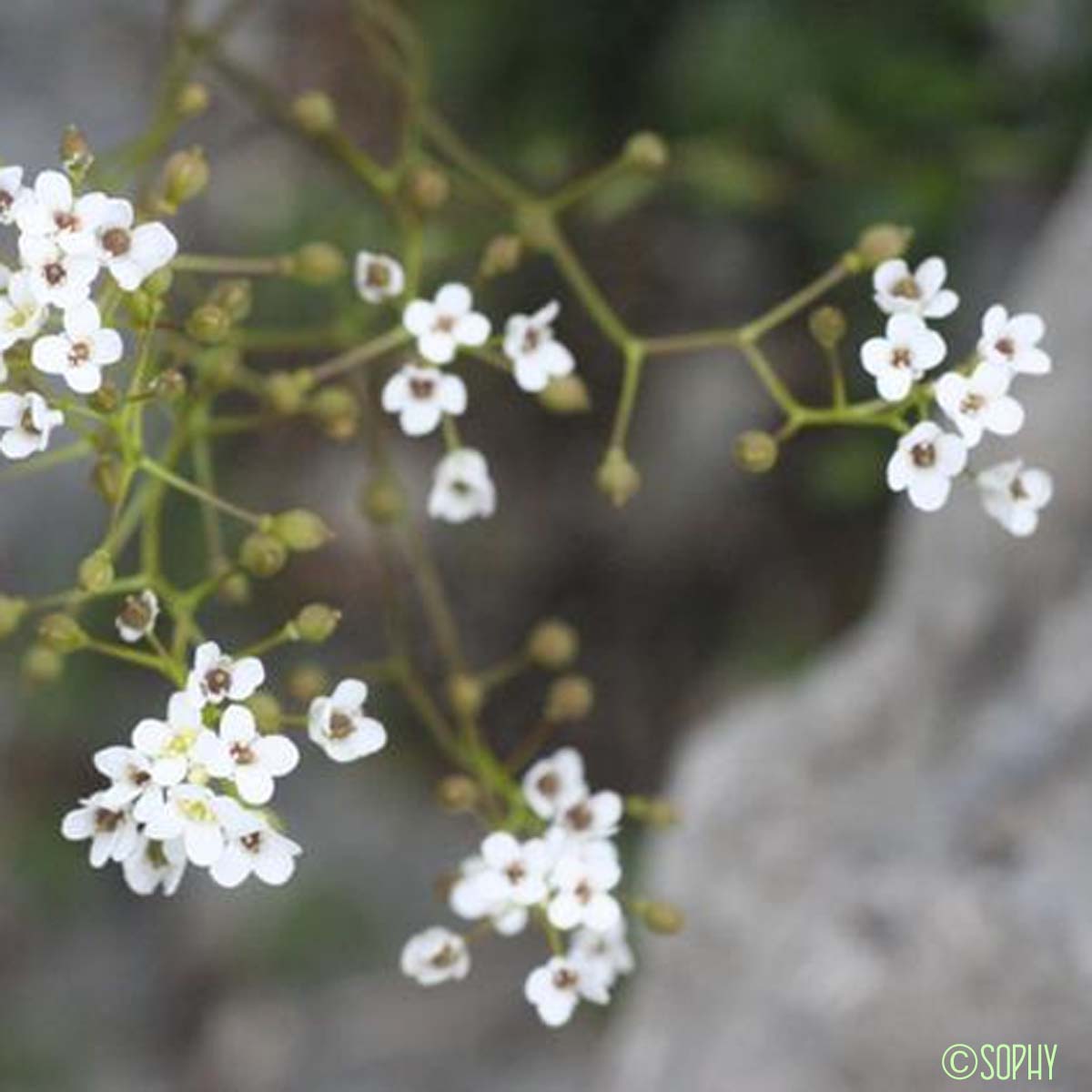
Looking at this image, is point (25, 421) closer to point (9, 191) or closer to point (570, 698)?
point (9, 191)

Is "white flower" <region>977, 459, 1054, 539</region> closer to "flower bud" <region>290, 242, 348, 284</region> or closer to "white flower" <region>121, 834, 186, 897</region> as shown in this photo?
"flower bud" <region>290, 242, 348, 284</region>

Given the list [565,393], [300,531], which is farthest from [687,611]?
[300,531]

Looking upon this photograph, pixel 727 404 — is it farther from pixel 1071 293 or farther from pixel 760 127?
pixel 1071 293

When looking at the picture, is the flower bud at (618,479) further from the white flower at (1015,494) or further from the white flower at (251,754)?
the white flower at (251,754)

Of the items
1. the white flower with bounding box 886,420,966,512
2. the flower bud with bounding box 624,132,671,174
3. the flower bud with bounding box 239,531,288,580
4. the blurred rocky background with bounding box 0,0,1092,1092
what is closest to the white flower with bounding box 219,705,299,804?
the flower bud with bounding box 239,531,288,580

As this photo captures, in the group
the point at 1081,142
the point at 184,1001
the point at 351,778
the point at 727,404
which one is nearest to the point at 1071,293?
the point at 1081,142

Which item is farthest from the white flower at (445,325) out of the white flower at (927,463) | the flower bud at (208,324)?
the white flower at (927,463)
